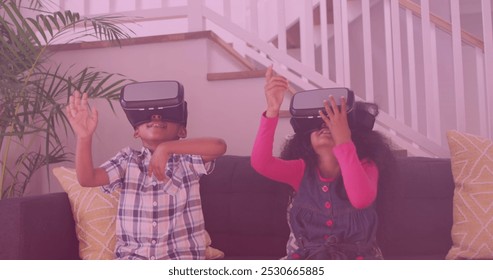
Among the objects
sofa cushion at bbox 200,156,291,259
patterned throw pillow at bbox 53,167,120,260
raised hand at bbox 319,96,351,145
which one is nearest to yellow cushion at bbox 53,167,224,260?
patterned throw pillow at bbox 53,167,120,260

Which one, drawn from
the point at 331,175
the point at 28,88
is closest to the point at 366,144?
the point at 331,175

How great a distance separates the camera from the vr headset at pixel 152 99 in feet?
3.38

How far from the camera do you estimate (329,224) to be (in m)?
1.07

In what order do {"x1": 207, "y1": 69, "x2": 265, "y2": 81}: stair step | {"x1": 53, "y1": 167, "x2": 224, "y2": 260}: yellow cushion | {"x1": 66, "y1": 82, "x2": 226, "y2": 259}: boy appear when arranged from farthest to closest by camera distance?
{"x1": 207, "y1": 69, "x2": 265, "y2": 81}: stair step → {"x1": 53, "y1": 167, "x2": 224, "y2": 260}: yellow cushion → {"x1": 66, "y1": 82, "x2": 226, "y2": 259}: boy

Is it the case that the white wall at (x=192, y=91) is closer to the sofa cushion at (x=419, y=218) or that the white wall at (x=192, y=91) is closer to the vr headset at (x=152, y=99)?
the sofa cushion at (x=419, y=218)

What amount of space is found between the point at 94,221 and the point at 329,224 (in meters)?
0.63

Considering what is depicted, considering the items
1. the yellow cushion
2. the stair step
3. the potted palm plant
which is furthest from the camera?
the stair step

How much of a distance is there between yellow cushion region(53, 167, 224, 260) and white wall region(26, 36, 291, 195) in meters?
0.62

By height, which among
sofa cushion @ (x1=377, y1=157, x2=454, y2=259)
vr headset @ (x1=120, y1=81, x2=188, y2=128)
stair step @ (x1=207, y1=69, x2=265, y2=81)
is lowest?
sofa cushion @ (x1=377, y1=157, x2=454, y2=259)

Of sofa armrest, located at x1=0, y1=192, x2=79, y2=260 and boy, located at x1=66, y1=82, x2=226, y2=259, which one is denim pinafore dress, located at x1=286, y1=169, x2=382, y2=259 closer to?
boy, located at x1=66, y1=82, x2=226, y2=259

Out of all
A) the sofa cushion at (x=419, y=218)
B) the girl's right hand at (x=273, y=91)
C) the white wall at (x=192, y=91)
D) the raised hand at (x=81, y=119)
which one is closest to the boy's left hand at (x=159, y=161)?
the raised hand at (x=81, y=119)

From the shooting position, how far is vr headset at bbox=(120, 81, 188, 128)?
103 cm

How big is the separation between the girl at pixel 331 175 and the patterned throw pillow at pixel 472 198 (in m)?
0.24
